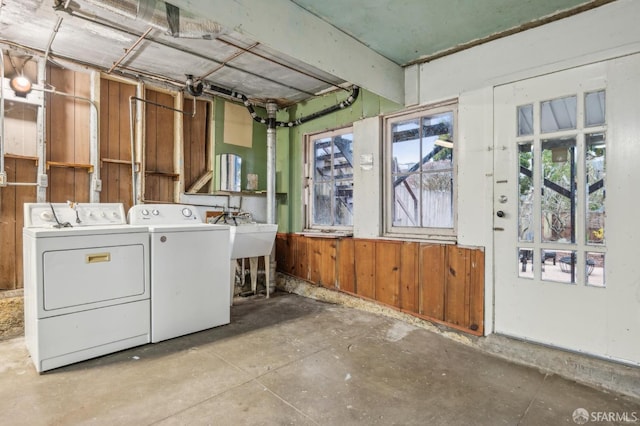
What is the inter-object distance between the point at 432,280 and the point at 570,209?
1128 mm

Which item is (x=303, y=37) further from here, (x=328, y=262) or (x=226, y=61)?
(x=328, y=262)

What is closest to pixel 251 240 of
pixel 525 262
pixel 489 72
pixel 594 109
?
pixel 525 262

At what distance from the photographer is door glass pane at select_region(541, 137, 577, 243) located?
2.13 metres

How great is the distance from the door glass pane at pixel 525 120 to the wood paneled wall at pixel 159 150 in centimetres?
332

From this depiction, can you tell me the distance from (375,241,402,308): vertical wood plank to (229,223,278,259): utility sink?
123cm

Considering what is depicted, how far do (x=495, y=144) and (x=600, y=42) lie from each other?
812mm

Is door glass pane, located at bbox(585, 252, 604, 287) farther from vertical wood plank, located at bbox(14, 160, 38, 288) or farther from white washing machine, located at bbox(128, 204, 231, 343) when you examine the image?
vertical wood plank, located at bbox(14, 160, 38, 288)

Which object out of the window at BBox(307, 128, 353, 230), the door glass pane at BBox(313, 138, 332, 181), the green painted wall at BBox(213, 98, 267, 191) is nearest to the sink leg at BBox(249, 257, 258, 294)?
the window at BBox(307, 128, 353, 230)

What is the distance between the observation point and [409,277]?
9.73 ft

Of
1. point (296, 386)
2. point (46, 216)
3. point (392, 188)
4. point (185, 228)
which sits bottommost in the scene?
point (296, 386)

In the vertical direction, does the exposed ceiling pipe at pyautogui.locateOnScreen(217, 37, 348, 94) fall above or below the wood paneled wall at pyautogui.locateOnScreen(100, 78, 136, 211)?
above

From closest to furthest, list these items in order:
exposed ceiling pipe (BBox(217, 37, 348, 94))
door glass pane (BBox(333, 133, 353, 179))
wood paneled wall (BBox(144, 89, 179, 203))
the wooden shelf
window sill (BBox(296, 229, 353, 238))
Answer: exposed ceiling pipe (BBox(217, 37, 348, 94)) → the wooden shelf → wood paneled wall (BBox(144, 89, 179, 203)) → window sill (BBox(296, 229, 353, 238)) → door glass pane (BBox(333, 133, 353, 179))

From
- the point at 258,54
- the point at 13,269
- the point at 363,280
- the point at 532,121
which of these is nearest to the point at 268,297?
the point at 363,280

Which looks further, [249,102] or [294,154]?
[294,154]
